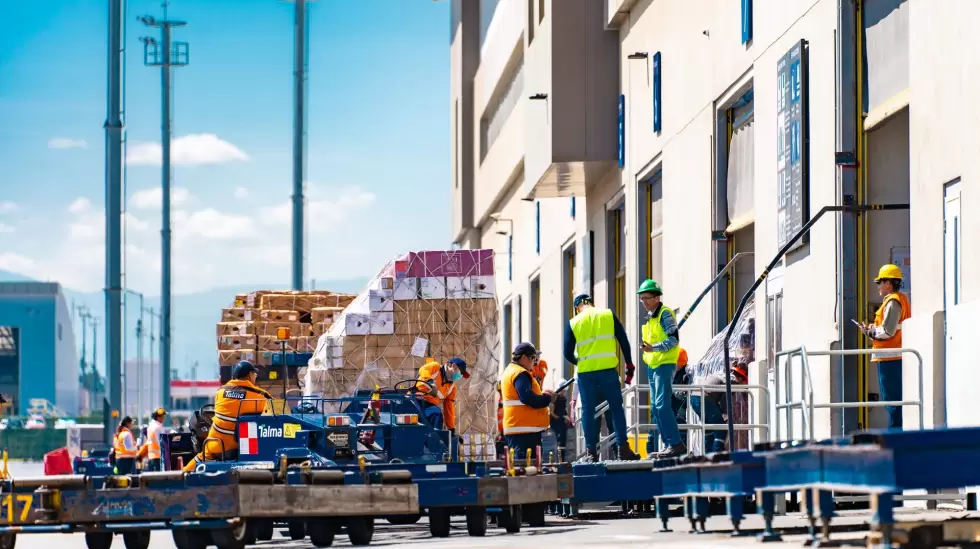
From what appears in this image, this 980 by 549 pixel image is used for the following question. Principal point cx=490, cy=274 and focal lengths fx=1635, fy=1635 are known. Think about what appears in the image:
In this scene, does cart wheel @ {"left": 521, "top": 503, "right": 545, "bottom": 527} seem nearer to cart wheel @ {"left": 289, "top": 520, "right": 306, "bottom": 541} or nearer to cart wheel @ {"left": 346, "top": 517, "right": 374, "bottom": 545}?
cart wheel @ {"left": 346, "top": 517, "right": 374, "bottom": 545}

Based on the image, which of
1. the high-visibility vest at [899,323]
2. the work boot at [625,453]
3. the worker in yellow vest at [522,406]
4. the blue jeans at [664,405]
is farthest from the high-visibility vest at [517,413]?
the high-visibility vest at [899,323]

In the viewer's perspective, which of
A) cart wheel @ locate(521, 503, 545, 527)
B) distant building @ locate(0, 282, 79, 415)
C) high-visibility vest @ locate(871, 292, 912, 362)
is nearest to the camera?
high-visibility vest @ locate(871, 292, 912, 362)

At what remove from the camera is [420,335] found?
27.9m

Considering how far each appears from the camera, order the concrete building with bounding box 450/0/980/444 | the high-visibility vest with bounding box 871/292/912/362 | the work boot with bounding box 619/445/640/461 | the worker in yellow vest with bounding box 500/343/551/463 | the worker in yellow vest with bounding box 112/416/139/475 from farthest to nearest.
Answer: the worker in yellow vest with bounding box 112/416/139/475, the worker in yellow vest with bounding box 500/343/551/463, the work boot with bounding box 619/445/640/461, the high-visibility vest with bounding box 871/292/912/362, the concrete building with bounding box 450/0/980/444

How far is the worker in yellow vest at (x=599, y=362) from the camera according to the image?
55.2 ft

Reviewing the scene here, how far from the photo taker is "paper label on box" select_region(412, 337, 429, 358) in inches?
1086

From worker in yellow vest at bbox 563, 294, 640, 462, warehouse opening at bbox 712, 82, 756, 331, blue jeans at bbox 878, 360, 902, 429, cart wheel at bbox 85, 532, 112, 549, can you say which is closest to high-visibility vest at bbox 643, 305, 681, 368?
worker in yellow vest at bbox 563, 294, 640, 462

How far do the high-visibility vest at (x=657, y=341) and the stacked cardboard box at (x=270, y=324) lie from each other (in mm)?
14012

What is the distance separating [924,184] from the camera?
1401cm

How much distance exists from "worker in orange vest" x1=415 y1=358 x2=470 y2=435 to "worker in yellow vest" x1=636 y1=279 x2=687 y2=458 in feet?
16.0

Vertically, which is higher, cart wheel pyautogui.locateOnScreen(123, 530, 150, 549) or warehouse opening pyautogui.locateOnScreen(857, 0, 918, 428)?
warehouse opening pyautogui.locateOnScreen(857, 0, 918, 428)

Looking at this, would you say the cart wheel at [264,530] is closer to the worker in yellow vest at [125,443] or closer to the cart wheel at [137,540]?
the cart wheel at [137,540]

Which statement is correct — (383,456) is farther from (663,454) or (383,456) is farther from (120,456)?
(120,456)

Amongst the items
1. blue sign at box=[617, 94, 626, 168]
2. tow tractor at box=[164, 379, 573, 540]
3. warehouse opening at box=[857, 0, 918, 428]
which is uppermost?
blue sign at box=[617, 94, 626, 168]
